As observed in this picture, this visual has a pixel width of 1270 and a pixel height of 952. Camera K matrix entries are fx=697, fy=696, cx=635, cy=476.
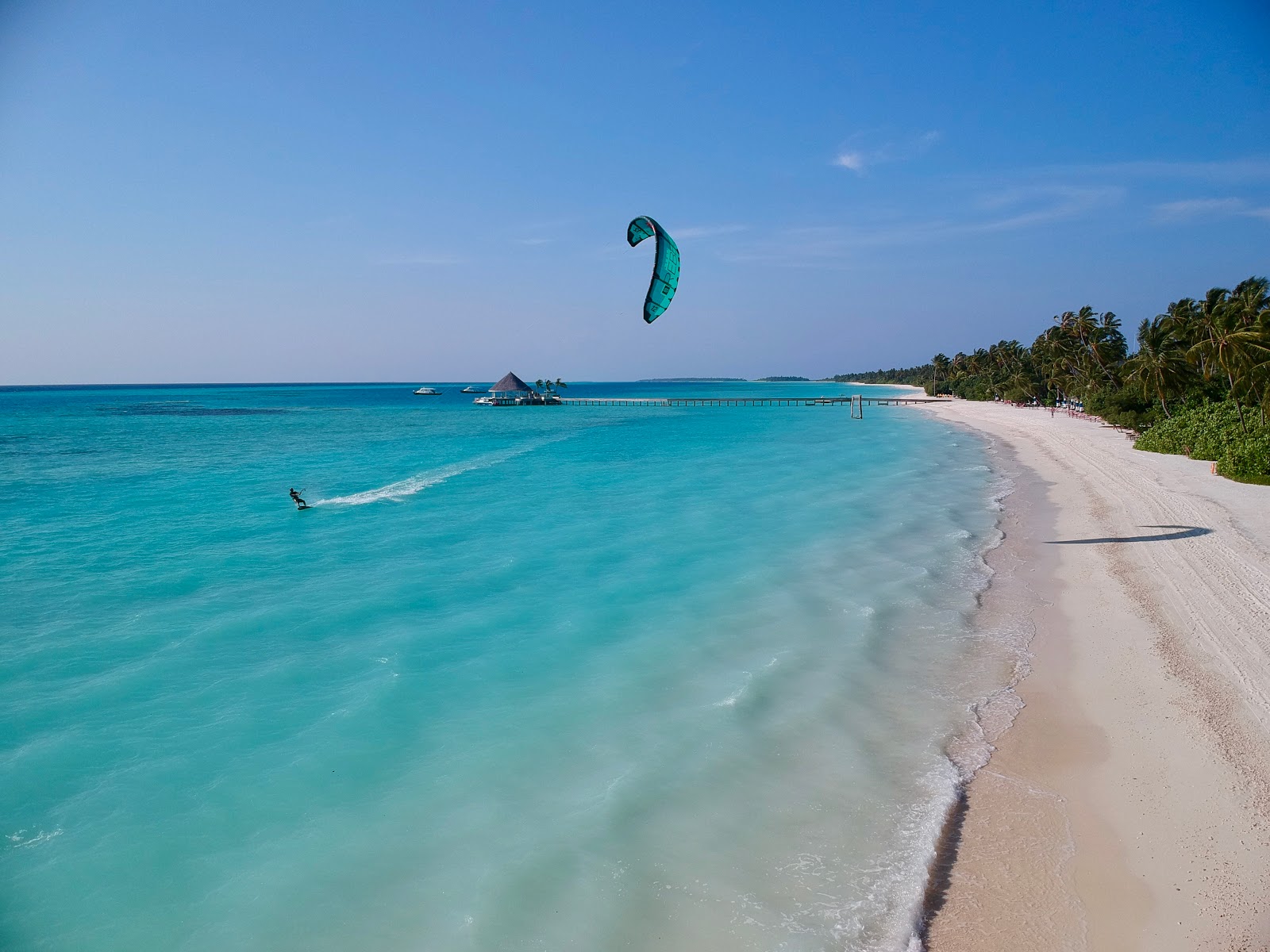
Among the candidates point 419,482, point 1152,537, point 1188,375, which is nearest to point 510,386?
point 419,482

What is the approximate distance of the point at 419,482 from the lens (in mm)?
30594

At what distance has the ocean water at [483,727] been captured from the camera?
597 cm

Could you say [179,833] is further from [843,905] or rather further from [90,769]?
[843,905]

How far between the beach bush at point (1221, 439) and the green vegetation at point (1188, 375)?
40 millimetres

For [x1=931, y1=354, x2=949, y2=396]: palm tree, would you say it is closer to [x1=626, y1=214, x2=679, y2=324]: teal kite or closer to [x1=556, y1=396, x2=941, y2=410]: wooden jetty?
[x1=556, y1=396, x2=941, y2=410]: wooden jetty

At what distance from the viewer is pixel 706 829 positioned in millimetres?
6730

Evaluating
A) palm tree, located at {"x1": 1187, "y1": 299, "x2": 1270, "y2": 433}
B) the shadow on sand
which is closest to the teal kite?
the shadow on sand

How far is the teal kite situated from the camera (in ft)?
39.0

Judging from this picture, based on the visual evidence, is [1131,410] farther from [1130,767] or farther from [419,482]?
[1130,767]

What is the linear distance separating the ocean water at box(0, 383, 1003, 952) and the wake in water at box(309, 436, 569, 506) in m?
4.37

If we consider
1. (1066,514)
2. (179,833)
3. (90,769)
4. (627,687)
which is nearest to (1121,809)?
(627,687)

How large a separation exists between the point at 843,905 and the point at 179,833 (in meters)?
6.50

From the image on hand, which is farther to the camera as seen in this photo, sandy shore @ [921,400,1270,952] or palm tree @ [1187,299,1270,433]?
palm tree @ [1187,299,1270,433]

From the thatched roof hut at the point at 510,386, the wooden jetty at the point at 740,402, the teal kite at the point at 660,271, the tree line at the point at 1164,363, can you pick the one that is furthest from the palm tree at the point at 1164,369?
the thatched roof hut at the point at 510,386
